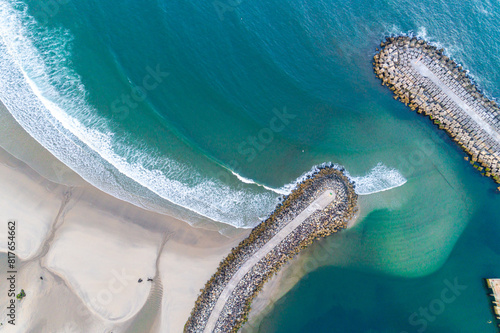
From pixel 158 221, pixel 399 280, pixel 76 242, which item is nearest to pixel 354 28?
pixel 399 280

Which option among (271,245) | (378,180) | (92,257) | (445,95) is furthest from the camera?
(445,95)

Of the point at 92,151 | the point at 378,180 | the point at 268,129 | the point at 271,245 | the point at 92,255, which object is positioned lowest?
the point at 92,255

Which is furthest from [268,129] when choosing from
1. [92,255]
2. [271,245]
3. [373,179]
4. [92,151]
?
[92,255]

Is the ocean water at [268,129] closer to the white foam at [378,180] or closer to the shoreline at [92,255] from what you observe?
the white foam at [378,180]

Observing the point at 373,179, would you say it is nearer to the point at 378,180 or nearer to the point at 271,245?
the point at 378,180

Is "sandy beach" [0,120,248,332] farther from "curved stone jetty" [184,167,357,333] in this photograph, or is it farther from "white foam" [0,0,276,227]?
"white foam" [0,0,276,227]

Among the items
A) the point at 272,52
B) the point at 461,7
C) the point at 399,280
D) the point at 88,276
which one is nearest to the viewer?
the point at 88,276

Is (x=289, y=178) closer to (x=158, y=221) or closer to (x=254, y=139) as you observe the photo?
(x=254, y=139)
